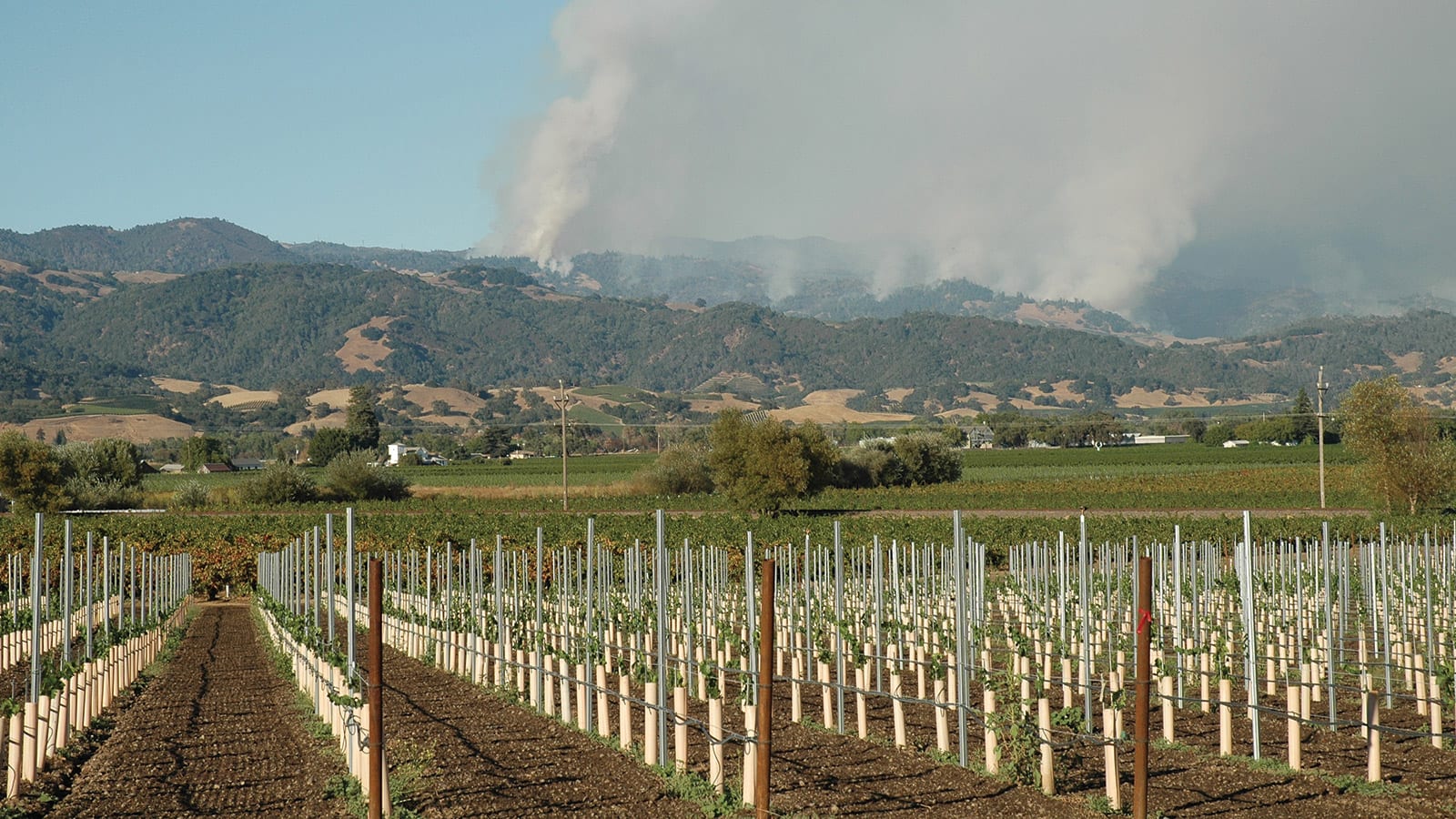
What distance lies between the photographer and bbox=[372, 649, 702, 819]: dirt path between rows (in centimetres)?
1119

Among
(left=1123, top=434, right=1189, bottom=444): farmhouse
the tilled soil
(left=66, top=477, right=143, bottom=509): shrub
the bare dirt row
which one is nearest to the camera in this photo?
the tilled soil

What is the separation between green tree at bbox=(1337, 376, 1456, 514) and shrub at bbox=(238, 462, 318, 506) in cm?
5311

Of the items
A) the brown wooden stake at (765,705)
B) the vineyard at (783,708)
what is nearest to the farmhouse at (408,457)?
the vineyard at (783,708)

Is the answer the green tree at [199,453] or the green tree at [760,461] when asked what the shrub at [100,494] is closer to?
the green tree at [760,461]

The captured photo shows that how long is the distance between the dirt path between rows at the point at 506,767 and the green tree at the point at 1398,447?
155 ft

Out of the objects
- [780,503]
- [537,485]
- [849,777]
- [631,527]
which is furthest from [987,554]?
[537,485]

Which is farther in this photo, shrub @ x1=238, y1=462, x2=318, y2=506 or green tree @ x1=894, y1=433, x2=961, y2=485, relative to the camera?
green tree @ x1=894, y1=433, x2=961, y2=485

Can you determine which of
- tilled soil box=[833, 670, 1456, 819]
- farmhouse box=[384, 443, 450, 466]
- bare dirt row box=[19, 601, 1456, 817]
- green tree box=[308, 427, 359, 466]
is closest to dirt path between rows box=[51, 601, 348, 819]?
bare dirt row box=[19, 601, 1456, 817]

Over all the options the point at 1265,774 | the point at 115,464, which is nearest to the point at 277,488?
the point at 115,464

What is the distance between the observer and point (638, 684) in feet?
60.4

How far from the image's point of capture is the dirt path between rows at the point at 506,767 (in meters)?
11.2

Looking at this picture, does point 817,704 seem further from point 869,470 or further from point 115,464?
point 115,464

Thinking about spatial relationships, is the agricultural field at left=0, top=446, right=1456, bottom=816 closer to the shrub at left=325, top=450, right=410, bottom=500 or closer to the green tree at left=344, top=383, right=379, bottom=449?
the shrub at left=325, top=450, right=410, bottom=500

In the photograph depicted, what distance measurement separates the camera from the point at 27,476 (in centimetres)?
6681
